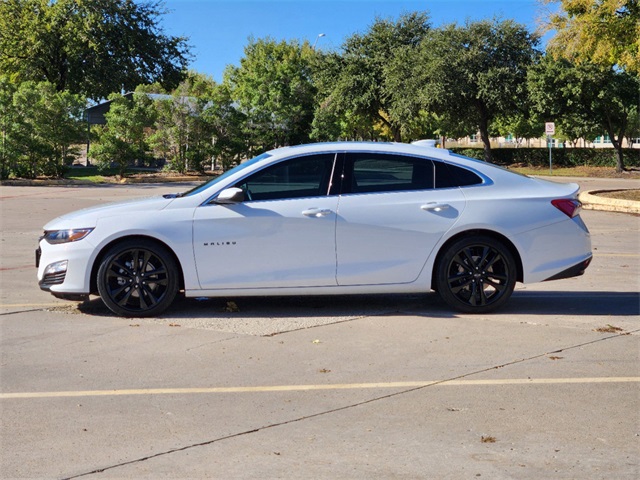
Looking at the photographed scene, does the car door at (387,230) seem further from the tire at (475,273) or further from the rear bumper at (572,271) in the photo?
the rear bumper at (572,271)

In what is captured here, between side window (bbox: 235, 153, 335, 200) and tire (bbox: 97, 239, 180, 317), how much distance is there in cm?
99

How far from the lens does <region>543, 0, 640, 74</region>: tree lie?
22.5 metres

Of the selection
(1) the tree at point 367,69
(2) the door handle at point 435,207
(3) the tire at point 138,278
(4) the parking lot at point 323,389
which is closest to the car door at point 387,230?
(2) the door handle at point 435,207

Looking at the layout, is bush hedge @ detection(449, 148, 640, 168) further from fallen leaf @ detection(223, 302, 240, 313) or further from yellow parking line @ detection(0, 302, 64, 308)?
yellow parking line @ detection(0, 302, 64, 308)

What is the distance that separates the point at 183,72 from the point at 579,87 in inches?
1057

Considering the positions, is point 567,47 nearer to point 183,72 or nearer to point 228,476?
point 228,476

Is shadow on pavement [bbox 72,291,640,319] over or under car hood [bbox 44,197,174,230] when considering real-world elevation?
under

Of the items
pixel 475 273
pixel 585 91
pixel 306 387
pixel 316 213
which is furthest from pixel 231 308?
pixel 585 91

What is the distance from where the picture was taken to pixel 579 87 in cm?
4797

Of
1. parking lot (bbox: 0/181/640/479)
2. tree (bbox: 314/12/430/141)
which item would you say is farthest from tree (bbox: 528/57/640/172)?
parking lot (bbox: 0/181/640/479)

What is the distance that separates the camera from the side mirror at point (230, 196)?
7.68 m

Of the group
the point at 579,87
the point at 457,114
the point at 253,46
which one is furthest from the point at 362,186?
the point at 253,46

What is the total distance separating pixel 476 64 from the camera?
5034 centimetres

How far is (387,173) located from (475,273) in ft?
4.06
